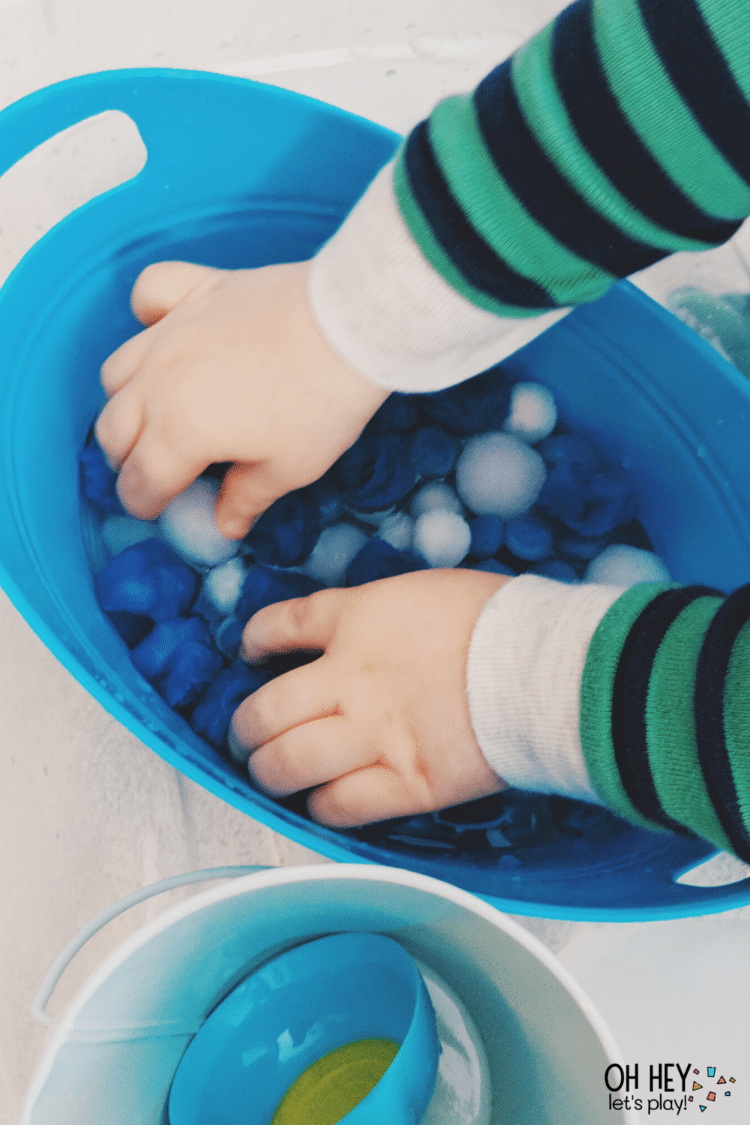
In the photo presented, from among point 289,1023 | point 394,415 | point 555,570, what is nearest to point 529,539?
point 555,570

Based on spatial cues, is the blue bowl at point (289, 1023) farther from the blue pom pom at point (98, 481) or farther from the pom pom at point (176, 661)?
the blue pom pom at point (98, 481)

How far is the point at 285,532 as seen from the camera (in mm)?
569

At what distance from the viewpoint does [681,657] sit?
1.35ft

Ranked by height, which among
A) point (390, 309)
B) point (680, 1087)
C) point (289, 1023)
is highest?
point (390, 309)

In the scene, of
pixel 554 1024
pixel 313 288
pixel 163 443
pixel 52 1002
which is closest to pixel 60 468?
pixel 163 443

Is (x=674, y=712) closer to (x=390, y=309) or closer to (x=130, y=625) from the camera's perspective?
(x=390, y=309)

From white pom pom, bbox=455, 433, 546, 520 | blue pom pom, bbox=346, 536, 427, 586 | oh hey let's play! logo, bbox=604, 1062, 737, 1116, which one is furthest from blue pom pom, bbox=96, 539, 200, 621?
oh hey let's play! logo, bbox=604, 1062, 737, 1116

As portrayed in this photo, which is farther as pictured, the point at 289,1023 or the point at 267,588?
the point at 267,588

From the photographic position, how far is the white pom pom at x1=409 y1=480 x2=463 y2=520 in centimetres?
63

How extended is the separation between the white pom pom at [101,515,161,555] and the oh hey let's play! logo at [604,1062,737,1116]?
18.4 inches

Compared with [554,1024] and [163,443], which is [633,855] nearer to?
[554,1024]

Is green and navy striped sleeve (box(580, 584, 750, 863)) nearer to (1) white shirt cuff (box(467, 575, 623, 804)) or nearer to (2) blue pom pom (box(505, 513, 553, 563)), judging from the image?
(1) white shirt cuff (box(467, 575, 623, 804))

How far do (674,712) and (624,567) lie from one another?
22cm

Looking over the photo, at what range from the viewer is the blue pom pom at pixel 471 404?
2.04 ft
